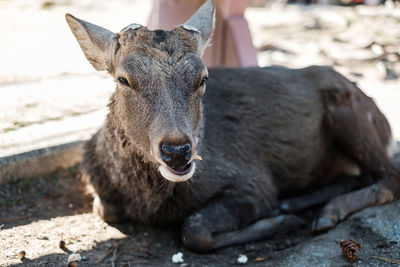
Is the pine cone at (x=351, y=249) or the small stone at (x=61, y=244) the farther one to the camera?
the small stone at (x=61, y=244)

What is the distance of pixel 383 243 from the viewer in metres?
4.08

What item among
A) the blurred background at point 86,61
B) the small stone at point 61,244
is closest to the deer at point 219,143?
the small stone at point 61,244

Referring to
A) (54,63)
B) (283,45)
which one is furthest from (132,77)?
(283,45)

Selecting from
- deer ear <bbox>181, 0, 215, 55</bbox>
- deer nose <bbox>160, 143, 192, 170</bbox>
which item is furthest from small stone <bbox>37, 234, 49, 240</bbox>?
deer ear <bbox>181, 0, 215, 55</bbox>

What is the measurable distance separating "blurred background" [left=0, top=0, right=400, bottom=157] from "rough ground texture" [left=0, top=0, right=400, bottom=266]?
21 mm

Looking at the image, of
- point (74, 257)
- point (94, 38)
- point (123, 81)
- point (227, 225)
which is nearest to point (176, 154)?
point (123, 81)

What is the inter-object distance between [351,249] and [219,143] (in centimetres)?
175

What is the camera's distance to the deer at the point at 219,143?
3.68 meters

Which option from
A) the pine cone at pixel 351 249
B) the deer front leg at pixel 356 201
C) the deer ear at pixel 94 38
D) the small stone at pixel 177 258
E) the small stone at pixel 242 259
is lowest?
the small stone at pixel 242 259

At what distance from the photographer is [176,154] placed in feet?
10.7

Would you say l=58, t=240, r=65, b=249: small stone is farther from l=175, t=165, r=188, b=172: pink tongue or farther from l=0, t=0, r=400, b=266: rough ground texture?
l=175, t=165, r=188, b=172: pink tongue

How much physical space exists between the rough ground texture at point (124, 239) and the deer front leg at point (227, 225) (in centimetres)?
8

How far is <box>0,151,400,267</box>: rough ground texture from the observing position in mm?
3869

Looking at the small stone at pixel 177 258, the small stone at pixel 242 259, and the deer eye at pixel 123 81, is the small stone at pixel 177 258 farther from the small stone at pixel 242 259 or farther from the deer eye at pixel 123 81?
the deer eye at pixel 123 81
